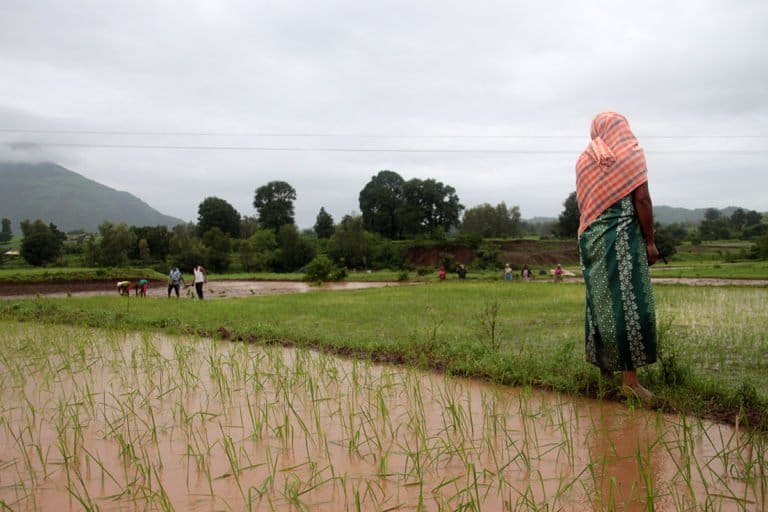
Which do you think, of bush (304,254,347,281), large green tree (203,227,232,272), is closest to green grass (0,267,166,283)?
bush (304,254,347,281)

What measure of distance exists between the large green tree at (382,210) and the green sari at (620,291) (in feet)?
208

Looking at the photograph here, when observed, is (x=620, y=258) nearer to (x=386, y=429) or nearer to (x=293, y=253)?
(x=386, y=429)

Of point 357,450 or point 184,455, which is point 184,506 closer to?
point 184,455

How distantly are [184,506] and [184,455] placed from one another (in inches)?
24.8

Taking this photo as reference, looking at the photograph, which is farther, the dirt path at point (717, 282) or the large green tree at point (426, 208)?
the large green tree at point (426, 208)

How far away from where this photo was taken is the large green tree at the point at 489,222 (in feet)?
233

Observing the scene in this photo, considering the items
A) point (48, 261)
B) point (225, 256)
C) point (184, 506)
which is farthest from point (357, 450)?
point (48, 261)

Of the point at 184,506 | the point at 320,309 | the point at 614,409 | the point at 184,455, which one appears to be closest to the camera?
the point at 184,506

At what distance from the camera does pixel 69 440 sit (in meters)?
3.21

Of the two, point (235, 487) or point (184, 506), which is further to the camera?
point (235, 487)

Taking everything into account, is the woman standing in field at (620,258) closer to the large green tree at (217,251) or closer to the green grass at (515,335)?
the green grass at (515,335)

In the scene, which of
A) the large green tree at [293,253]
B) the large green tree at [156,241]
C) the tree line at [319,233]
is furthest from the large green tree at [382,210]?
the large green tree at [156,241]

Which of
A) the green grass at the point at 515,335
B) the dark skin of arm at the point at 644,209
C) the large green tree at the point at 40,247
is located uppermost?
the large green tree at the point at 40,247

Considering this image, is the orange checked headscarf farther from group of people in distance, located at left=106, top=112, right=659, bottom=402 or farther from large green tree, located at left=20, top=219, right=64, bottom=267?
large green tree, located at left=20, top=219, right=64, bottom=267
